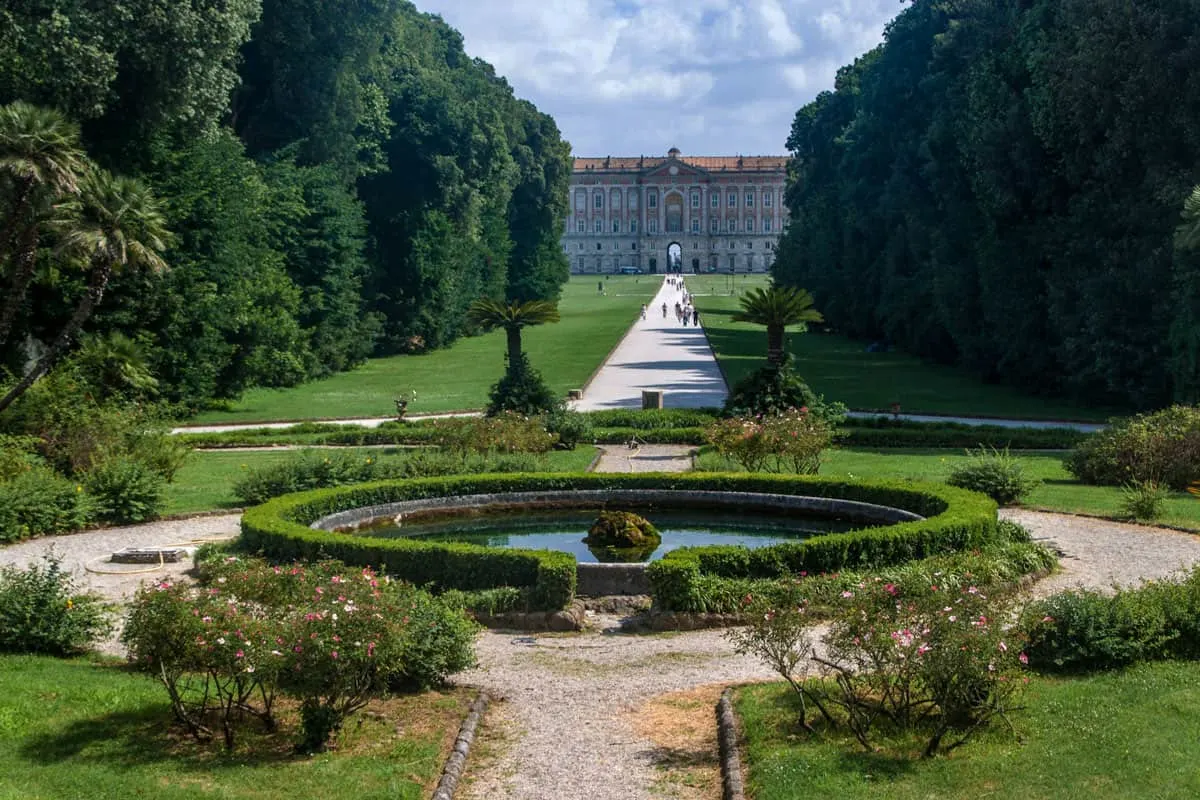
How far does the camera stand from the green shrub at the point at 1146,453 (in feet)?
65.0

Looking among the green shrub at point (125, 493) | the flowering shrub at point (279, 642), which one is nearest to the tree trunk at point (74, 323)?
the green shrub at point (125, 493)

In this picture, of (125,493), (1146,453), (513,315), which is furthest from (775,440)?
(513,315)

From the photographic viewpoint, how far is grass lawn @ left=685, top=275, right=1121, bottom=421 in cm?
3244

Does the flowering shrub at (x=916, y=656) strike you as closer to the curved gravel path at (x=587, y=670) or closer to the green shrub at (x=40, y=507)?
Result: the curved gravel path at (x=587, y=670)

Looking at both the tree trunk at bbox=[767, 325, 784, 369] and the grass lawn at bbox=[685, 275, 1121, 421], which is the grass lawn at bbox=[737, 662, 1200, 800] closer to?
the tree trunk at bbox=[767, 325, 784, 369]

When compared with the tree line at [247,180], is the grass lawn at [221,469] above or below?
below

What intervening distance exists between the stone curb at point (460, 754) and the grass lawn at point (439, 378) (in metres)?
21.7

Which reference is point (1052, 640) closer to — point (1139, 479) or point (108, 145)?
point (1139, 479)

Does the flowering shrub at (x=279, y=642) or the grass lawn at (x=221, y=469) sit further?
the grass lawn at (x=221, y=469)

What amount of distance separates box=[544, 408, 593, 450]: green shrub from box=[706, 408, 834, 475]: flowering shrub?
5086 millimetres

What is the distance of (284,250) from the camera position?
41.0 metres

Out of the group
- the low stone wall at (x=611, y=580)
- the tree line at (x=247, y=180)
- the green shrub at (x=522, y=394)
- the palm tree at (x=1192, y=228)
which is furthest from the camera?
the green shrub at (x=522, y=394)

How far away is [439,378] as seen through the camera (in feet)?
136

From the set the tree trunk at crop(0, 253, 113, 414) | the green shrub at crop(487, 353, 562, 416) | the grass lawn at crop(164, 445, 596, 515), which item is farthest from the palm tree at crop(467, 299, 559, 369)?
Result: the tree trunk at crop(0, 253, 113, 414)
